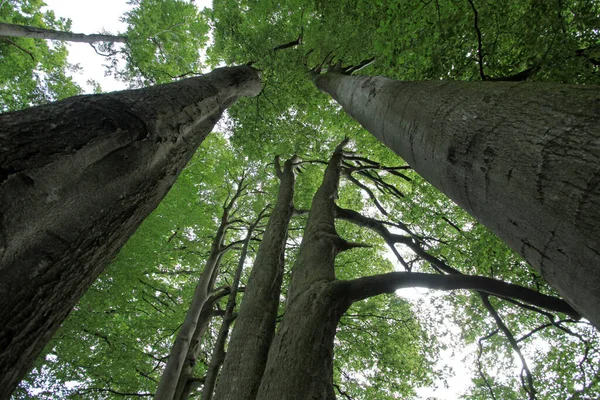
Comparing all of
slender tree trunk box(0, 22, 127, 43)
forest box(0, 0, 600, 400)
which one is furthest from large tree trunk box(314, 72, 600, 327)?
slender tree trunk box(0, 22, 127, 43)

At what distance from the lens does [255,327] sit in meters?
3.42

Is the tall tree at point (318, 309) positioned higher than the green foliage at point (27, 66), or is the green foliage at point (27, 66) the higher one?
the green foliage at point (27, 66)

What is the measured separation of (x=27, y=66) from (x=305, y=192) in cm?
1152

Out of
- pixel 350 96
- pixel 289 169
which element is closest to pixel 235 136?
pixel 289 169

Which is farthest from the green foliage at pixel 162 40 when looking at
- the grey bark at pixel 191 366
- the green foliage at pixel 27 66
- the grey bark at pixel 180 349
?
the grey bark at pixel 191 366

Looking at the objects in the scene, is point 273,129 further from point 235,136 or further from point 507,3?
point 507,3

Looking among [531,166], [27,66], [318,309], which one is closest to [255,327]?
[318,309]

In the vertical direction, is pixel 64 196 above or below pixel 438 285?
below

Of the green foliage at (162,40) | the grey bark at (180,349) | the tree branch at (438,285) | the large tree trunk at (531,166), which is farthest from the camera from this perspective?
the green foliage at (162,40)

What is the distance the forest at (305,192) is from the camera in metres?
1.06

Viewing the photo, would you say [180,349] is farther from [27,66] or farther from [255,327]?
[27,66]

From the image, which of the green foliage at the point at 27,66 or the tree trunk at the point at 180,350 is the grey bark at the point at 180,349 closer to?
the tree trunk at the point at 180,350

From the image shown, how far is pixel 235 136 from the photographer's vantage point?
7395 millimetres

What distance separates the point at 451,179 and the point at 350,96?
2.65 metres
